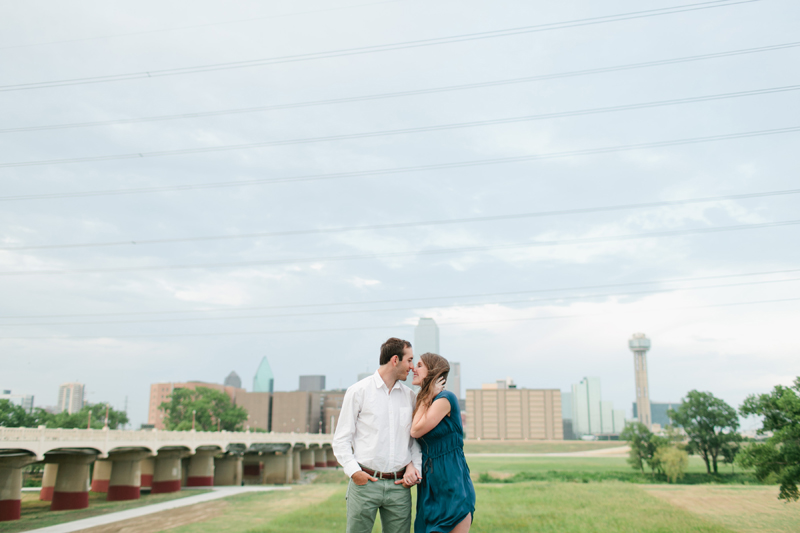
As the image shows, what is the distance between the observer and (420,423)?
6.57 m

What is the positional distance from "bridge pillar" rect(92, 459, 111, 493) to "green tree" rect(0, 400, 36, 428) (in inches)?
1167

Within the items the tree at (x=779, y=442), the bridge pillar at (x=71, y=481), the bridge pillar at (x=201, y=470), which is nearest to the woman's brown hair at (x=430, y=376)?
the tree at (x=779, y=442)

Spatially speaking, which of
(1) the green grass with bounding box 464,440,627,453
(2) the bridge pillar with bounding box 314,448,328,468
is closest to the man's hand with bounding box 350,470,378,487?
(2) the bridge pillar with bounding box 314,448,328,468

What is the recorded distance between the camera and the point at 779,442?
2419 cm

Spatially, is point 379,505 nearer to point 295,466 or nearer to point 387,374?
point 387,374

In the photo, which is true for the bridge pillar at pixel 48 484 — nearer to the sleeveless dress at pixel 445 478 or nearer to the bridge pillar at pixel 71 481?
the bridge pillar at pixel 71 481

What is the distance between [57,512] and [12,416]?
52.4 metres

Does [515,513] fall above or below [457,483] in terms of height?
below

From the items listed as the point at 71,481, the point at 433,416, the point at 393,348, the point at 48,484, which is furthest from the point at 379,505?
the point at 48,484

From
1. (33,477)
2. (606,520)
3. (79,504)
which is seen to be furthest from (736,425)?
(33,477)

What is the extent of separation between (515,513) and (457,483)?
27.2 meters

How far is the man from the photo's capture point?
669 cm

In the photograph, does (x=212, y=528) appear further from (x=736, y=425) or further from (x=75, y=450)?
(x=736, y=425)

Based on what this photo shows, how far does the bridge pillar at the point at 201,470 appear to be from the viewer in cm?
6594
